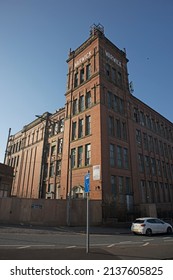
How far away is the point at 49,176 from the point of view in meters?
37.3

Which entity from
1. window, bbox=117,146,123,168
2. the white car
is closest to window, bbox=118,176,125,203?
window, bbox=117,146,123,168

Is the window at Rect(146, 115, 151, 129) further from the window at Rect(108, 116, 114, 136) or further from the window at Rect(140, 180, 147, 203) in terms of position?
the window at Rect(108, 116, 114, 136)

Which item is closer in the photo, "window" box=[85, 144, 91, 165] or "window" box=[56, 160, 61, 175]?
"window" box=[85, 144, 91, 165]

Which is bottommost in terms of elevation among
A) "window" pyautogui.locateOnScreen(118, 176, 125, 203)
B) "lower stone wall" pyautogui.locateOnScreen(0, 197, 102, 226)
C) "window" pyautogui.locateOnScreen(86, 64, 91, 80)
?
"lower stone wall" pyautogui.locateOnScreen(0, 197, 102, 226)

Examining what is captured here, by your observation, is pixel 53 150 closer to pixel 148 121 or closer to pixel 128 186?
pixel 128 186

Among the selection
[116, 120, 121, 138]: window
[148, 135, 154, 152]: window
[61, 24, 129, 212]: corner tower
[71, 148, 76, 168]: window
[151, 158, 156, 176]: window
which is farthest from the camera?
[148, 135, 154, 152]: window

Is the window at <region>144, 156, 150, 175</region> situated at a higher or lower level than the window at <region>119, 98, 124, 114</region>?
lower

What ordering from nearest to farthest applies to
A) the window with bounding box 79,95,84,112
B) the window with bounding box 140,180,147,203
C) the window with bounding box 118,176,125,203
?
the window with bounding box 118,176,125,203 → the window with bounding box 140,180,147,203 → the window with bounding box 79,95,84,112

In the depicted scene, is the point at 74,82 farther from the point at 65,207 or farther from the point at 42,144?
the point at 65,207

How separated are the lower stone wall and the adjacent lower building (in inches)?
75.6

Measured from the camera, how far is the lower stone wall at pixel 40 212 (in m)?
21.2

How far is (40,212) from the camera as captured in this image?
70.8 ft

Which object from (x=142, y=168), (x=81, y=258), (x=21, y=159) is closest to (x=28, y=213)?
(x=81, y=258)

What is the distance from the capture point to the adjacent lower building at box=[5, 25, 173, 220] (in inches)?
1065
